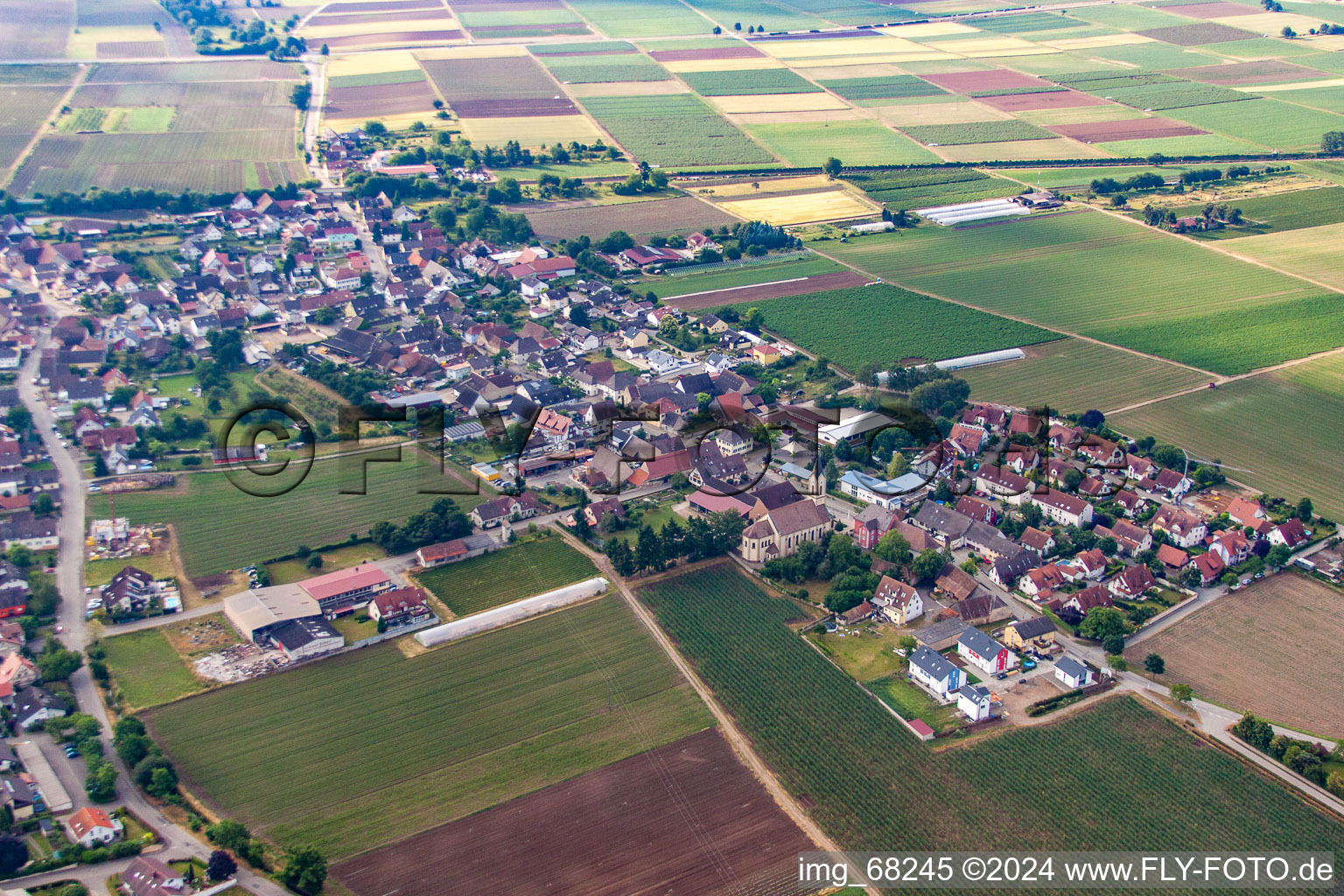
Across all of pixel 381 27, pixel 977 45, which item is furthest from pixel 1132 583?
pixel 381 27

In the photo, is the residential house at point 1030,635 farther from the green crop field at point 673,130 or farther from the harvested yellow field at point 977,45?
the harvested yellow field at point 977,45

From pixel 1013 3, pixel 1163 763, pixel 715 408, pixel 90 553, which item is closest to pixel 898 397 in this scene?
pixel 715 408

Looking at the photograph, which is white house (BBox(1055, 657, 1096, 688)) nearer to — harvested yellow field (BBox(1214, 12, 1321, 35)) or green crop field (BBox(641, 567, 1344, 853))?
green crop field (BBox(641, 567, 1344, 853))

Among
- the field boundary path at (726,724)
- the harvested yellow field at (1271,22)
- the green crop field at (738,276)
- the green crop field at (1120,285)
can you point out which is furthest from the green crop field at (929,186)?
the harvested yellow field at (1271,22)

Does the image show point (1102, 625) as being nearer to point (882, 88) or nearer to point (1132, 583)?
point (1132, 583)

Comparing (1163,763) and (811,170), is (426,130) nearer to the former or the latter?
(811,170)

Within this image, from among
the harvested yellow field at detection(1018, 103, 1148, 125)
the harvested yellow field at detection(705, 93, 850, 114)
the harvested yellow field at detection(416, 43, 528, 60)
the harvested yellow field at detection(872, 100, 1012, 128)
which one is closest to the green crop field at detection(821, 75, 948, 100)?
the harvested yellow field at detection(705, 93, 850, 114)
